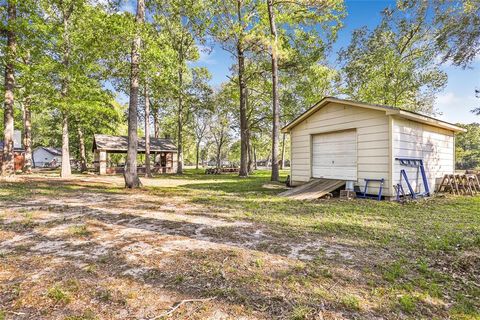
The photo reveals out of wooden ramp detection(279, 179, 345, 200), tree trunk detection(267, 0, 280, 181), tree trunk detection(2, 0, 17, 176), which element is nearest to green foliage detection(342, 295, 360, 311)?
wooden ramp detection(279, 179, 345, 200)

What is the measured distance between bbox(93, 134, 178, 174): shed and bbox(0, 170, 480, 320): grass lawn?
716 inches

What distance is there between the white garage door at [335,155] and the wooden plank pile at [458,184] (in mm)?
3988

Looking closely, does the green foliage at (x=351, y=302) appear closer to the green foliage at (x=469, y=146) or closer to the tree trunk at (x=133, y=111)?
the tree trunk at (x=133, y=111)

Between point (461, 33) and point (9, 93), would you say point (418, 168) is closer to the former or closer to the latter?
point (461, 33)

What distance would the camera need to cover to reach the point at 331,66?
2197 centimetres

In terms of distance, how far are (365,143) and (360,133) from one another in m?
0.39

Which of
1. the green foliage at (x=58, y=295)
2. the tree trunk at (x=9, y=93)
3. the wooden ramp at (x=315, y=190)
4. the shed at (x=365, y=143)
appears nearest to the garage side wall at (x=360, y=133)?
the shed at (x=365, y=143)

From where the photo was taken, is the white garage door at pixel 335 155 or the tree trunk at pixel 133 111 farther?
the tree trunk at pixel 133 111

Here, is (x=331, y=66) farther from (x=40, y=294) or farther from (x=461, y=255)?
(x=40, y=294)

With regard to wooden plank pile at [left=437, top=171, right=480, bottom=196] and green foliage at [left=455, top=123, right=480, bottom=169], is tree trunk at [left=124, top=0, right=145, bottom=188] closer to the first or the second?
wooden plank pile at [left=437, top=171, right=480, bottom=196]

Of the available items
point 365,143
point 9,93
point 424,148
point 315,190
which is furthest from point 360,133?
point 9,93

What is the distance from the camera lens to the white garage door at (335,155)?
29.1 feet

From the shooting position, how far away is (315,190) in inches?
342

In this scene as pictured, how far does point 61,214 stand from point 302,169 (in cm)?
827
